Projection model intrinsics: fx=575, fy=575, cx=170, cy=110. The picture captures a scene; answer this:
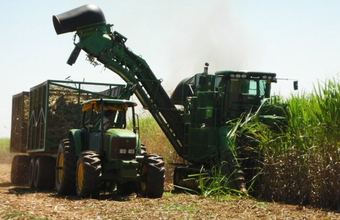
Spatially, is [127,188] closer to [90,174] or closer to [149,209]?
→ [90,174]

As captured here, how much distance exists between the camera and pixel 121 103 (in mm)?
12180

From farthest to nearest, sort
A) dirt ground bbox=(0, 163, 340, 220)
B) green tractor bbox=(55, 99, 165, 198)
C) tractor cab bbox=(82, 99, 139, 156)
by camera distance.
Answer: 1. tractor cab bbox=(82, 99, 139, 156)
2. green tractor bbox=(55, 99, 165, 198)
3. dirt ground bbox=(0, 163, 340, 220)

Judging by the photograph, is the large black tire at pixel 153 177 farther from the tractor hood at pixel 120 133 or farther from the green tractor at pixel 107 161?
the tractor hood at pixel 120 133

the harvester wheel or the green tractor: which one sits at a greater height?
the green tractor

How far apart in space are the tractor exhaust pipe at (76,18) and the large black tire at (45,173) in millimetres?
3343

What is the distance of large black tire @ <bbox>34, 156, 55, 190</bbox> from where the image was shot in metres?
14.5

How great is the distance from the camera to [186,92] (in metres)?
16.5

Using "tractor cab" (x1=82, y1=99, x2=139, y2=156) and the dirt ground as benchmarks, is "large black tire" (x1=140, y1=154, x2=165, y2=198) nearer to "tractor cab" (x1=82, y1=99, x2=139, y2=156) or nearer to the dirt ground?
the dirt ground

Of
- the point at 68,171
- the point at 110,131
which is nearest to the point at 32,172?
the point at 68,171

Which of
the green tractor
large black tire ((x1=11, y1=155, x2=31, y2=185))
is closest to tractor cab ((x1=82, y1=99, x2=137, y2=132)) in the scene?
the green tractor

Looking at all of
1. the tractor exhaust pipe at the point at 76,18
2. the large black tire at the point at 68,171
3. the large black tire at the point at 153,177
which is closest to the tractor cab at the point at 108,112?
the large black tire at the point at 68,171

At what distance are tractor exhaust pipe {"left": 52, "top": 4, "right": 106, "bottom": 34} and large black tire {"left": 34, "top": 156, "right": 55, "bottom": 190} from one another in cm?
334

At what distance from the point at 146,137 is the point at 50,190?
715 cm

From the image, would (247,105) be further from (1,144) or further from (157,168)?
(1,144)
